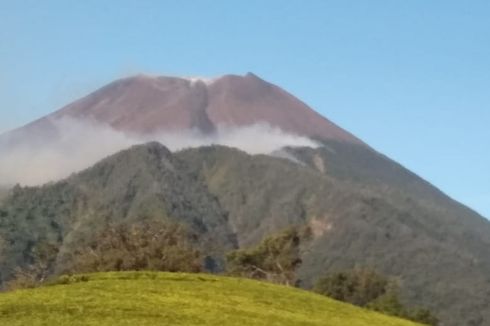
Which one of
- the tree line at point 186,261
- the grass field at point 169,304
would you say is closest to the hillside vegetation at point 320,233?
the tree line at point 186,261

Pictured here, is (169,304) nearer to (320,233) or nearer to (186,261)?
(186,261)

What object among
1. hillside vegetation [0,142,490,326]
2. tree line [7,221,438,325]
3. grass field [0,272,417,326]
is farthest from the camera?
hillside vegetation [0,142,490,326]

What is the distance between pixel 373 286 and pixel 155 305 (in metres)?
67.5

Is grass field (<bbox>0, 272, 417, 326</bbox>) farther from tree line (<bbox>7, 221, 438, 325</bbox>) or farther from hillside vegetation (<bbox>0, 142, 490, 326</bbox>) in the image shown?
hillside vegetation (<bbox>0, 142, 490, 326</bbox>)

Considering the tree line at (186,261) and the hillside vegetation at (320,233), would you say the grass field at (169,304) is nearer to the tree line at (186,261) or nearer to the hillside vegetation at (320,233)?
the tree line at (186,261)

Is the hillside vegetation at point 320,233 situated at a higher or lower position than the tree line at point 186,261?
higher

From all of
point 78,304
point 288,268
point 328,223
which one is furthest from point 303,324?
point 328,223

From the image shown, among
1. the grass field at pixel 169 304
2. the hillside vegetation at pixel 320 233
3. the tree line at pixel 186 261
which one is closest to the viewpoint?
the grass field at pixel 169 304

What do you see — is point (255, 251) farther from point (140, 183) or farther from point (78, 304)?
point (140, 183)

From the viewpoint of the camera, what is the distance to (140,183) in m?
193

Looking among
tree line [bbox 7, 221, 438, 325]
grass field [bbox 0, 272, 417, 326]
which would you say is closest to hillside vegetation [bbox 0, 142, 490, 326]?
tree line [bbox 7, 221, 438, 325]

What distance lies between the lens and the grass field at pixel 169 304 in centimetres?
1544

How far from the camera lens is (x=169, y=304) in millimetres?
17312

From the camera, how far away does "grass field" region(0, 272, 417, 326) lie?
50.6 feet
